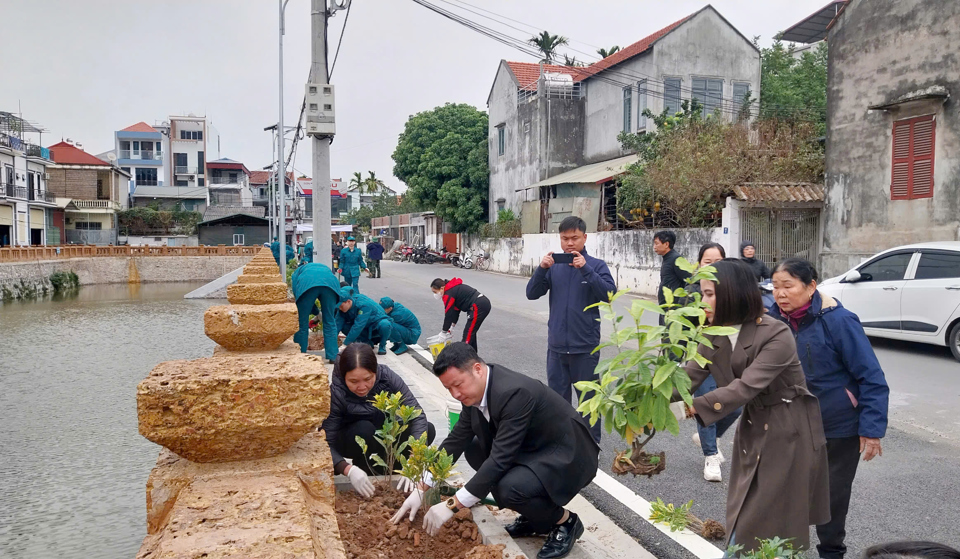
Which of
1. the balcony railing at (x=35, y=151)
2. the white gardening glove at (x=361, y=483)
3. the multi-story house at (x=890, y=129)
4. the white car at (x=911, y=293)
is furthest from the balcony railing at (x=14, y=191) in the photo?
the white gardening glove at (x=361, y=483)

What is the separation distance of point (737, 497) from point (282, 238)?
19439 mm

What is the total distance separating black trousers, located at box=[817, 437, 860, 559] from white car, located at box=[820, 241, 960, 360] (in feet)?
23.4

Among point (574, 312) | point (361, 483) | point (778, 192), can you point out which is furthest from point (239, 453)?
point (778, 192)

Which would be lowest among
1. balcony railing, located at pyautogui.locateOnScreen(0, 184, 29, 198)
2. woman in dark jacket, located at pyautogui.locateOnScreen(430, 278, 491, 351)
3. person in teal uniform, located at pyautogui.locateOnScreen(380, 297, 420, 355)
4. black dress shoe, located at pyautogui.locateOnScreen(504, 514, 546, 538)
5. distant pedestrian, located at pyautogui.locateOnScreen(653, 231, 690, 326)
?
black dress shoe, located at pyautogui.locateOnScreen(504, 514, 546, 538)

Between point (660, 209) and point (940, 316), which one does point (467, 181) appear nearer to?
point (660, 209)

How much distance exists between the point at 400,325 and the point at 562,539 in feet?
20.0

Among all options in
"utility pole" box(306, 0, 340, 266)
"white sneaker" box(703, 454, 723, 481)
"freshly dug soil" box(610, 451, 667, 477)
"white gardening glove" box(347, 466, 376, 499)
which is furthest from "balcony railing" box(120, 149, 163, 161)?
"freshly dug soil" box(610, 451, 667, 477)

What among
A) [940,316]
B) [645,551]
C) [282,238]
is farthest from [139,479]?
[282,238]

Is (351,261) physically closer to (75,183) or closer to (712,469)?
(712,469)

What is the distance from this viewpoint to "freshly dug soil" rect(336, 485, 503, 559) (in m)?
3.43

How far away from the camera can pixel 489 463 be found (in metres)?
3.49

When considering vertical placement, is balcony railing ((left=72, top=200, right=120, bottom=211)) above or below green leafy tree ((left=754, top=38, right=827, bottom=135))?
below

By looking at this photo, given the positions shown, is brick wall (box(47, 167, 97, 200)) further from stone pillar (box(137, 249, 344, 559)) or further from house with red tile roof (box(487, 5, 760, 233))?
stone pillar (box(137, 249, 344, 559))

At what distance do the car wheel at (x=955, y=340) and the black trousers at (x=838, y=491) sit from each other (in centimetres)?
708
